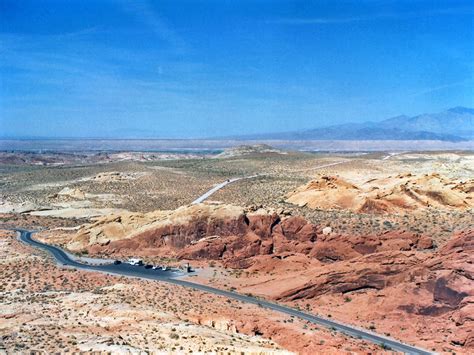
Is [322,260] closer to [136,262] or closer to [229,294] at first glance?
[229,294]

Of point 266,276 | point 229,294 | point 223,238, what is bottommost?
point 229,294

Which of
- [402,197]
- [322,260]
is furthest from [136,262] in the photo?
[402,197]

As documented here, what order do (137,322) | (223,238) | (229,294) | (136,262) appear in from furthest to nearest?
1. (223,238)
2. (136,262)
3. (229,294)
4. (137,322)

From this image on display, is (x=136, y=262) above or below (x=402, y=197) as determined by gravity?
below

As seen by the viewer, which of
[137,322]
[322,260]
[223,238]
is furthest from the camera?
[223,238]

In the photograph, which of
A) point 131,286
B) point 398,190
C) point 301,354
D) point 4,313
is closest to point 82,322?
point 4,313
